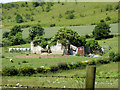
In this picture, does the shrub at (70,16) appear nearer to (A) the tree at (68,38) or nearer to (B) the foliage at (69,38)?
(A) the tree at (68,38)

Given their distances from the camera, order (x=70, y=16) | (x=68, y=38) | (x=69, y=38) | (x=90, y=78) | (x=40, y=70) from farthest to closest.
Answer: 1. (x=70, y=16)
2. (x=68, y=38)
3. (x=69, y=38)
4. (x=40, y=70)
5. (x=90, y=78)

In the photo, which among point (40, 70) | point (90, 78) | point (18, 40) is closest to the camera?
point (90, 78)

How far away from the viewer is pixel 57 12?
12056 cm

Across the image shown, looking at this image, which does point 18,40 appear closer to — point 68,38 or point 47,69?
point 68,38

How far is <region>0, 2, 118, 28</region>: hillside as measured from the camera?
100m

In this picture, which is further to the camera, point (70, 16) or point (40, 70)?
point (70, 16)

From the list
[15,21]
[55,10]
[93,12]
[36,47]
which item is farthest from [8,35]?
[55,10]

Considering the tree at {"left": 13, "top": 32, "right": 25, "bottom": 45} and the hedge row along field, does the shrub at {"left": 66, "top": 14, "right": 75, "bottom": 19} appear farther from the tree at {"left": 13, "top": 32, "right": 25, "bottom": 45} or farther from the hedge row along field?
A: the hedge row along field

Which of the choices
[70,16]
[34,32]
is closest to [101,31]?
[34,32]

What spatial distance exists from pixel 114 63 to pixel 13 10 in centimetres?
11664

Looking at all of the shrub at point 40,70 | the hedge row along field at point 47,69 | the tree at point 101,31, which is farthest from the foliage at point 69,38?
the shrub at point 40,70

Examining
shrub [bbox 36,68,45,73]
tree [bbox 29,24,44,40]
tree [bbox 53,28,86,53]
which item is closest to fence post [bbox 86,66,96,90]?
shrub [bbox 36,68,45,73]

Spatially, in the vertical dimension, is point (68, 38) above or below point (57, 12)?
below

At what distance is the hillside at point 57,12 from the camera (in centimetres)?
10012
